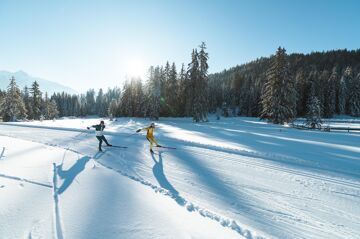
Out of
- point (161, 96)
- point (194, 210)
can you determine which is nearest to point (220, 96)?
point (161, 96)

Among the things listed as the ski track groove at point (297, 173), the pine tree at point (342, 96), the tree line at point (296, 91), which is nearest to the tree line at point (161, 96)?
the tree line at point (296, 91)

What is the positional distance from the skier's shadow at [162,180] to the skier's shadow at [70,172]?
2986 mm

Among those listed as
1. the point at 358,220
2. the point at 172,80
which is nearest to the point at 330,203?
the point at 358,220

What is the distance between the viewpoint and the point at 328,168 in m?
10.6

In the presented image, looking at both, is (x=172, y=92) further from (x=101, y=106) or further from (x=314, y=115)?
(x=101, y=106)

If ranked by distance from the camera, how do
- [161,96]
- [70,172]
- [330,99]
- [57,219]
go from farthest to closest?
1. [330,99]
2. [161,96]
3. [70,172]
4. [57,219]

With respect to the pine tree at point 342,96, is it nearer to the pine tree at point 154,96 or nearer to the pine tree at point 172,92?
the pine tree at point 172,92

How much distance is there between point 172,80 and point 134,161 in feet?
154

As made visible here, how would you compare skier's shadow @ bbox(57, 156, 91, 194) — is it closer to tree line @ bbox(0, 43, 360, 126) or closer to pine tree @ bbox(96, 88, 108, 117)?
tree line @ bbox(0, 43, 360, 126)

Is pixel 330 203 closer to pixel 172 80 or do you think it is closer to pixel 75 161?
pixel 75 161

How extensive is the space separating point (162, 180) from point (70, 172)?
3.70 m

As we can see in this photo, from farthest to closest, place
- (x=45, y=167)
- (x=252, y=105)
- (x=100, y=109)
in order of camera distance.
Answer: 1. (x=100, y=109)
2. (x=252, y=105)
3. (x=45, y=167)

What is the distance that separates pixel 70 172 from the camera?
9.52 metres

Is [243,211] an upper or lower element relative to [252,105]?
lower
